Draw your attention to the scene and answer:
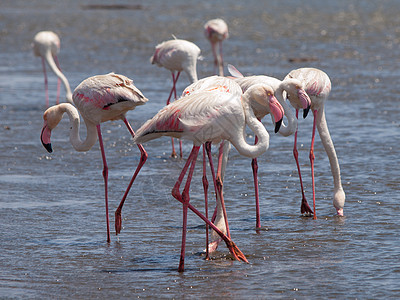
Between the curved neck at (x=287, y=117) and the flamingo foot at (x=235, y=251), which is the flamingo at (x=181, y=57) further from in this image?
the flamingo foot at (x=235, y=251)

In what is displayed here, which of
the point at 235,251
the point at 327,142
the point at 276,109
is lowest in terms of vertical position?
the point at 235,251

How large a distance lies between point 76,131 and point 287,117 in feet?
5.63

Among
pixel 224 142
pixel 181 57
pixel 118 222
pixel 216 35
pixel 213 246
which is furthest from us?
pixel 216 35

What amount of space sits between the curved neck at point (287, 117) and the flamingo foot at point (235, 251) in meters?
0.95

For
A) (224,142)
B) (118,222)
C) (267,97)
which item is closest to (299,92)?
(267,97)

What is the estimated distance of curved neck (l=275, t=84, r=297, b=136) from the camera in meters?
5.65

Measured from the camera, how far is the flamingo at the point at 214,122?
17.2 ft

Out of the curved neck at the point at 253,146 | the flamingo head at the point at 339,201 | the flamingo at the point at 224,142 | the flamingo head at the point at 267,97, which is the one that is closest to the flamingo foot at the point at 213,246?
the flamingo at the point at 224,142

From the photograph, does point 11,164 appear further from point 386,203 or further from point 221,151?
point 386,203

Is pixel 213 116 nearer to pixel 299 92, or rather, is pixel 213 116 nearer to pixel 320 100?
pixel 299 92

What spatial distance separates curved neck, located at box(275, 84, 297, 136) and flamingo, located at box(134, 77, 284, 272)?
277mm

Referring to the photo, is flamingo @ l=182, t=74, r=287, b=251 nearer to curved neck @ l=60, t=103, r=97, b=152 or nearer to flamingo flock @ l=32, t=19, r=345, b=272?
flamingo flock @ l=32, t=19, r=345, b=272

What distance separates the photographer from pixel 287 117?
5703 mm

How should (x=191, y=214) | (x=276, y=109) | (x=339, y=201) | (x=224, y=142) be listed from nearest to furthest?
(x=276, y=109)
(x=224, y=142)
(x=339, y=201)
(x=191, y=214)
